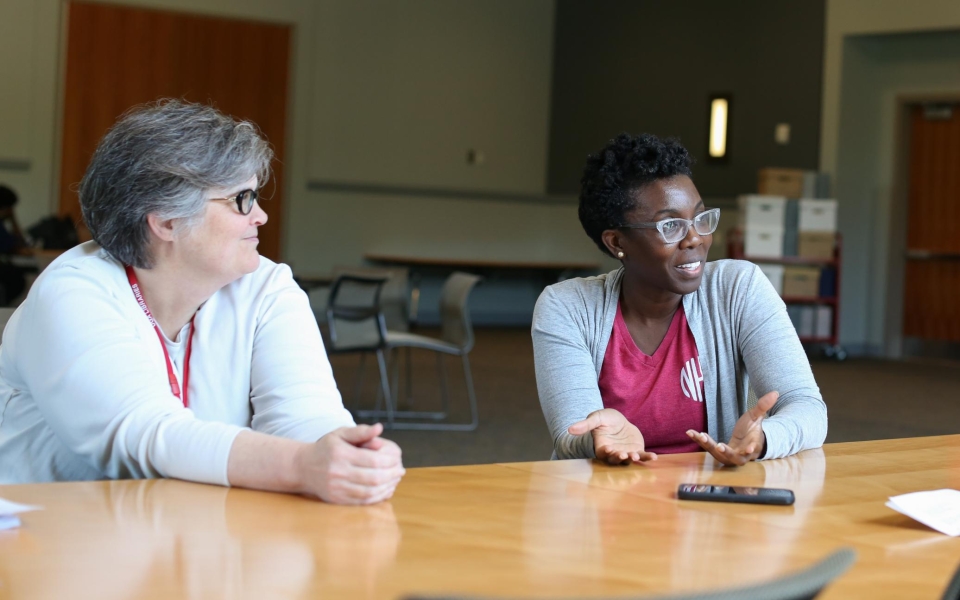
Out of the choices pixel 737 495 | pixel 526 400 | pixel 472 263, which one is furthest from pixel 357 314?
pixel 472 263

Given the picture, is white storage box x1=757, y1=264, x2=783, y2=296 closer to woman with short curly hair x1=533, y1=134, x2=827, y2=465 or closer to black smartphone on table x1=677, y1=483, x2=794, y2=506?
woman with short curly hair x1=533, y1=134, x2=827, y2=465

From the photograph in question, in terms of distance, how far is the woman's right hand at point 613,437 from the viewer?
1789 mm

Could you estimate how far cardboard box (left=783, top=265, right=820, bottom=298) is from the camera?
9859 millimetres

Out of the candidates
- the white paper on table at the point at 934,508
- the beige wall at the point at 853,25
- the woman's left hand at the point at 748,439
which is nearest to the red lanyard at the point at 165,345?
the woman's left hand at the point at 748,439

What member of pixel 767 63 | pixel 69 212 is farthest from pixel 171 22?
pixel 767 63

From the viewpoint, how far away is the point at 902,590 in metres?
1.15

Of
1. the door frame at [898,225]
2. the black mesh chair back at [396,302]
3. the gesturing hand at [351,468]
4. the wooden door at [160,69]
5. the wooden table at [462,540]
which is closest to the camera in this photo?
→ the wooden table at [462,540]

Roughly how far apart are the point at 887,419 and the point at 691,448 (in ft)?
16.2

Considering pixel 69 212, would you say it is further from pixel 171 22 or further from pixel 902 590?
pixel 902 590

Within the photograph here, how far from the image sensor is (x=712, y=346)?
7.49ft

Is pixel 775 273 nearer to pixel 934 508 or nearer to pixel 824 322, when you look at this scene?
pixel 824 322

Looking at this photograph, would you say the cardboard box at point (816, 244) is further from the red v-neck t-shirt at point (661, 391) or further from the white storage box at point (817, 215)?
the red v-neck t-shirt at point (661, 391)

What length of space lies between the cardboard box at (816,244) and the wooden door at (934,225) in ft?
3.57

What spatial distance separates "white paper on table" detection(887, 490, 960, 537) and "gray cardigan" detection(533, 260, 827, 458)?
583 mm
